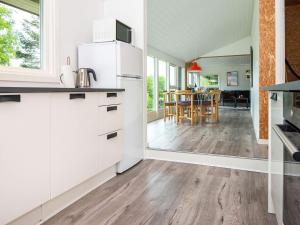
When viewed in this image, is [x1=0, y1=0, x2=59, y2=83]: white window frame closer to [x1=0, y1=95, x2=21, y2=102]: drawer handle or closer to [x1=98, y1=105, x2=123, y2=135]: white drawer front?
[x1=98, y1=105, x2=123, y2=135]: white drawer front

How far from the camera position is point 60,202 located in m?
1.79

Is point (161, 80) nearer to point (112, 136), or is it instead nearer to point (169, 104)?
point (169, 104)

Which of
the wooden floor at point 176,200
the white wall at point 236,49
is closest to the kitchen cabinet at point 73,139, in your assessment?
the wooden floor at point 176,200

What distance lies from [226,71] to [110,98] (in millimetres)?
11435

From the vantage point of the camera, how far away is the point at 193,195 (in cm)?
199

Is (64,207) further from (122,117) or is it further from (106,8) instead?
(106,8)

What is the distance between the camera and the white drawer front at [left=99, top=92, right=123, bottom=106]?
7.18 ft

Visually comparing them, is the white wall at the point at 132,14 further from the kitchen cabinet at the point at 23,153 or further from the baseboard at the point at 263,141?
the baseboard at the point at 263,141

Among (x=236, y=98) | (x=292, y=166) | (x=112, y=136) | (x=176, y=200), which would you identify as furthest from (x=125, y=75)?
(x=236, y=98)

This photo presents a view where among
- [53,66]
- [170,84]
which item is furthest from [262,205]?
[170,84]

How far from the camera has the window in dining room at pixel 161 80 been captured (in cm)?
716

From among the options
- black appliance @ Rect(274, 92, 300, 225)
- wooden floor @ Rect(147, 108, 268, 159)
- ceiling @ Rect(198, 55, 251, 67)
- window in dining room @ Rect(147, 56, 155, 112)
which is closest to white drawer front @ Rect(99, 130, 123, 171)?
wooden floor @ Rect(147, 108, 268, 159)

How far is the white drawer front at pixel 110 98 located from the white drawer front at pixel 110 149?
0.97 ft

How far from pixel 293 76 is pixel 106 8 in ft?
8.95
